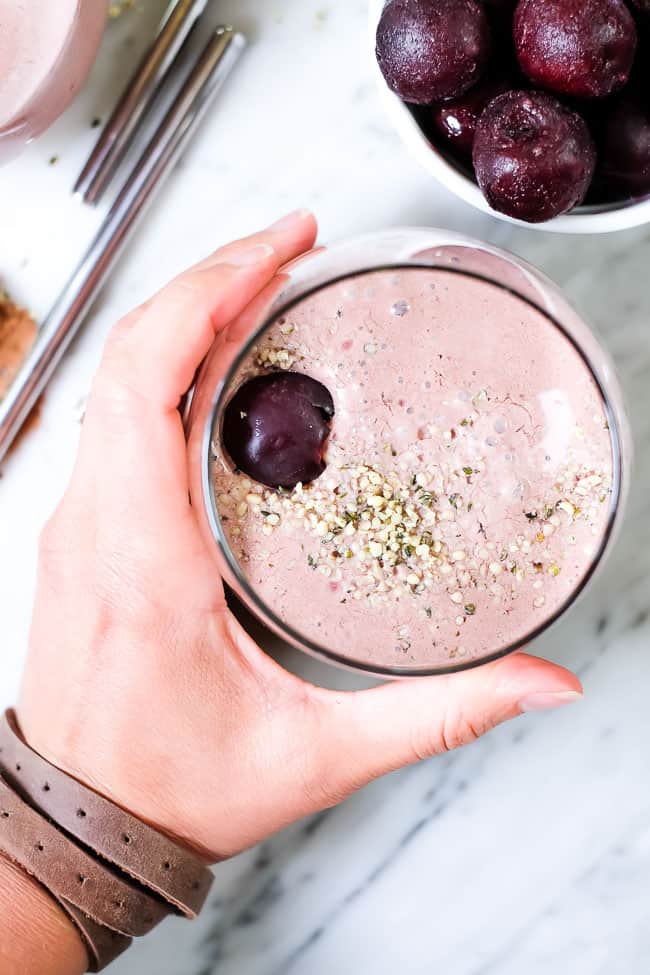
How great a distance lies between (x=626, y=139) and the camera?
22.5 inches

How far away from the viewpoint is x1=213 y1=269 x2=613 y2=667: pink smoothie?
526 mm

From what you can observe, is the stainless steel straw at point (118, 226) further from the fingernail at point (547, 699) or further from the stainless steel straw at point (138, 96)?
the fingernail at point (547, 699)

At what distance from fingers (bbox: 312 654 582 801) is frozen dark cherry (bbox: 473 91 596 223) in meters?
0.27

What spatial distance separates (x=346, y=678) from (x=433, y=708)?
0.47 feet

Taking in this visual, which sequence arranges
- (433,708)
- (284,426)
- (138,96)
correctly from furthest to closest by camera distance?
(138,96), (433,708), (284,426)

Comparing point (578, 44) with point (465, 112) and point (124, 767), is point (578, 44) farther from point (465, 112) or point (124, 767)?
point (124, 767)

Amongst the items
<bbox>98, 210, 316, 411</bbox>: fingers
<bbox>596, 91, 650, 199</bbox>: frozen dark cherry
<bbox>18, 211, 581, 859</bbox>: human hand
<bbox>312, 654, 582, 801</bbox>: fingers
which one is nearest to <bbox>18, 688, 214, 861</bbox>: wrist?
<bbox>18, 211, 581, 859</bbox>: human hand

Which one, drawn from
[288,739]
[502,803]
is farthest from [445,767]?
[288,739]

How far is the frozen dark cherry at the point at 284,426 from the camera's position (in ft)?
1.70

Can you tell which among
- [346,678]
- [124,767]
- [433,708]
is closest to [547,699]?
[433,708]

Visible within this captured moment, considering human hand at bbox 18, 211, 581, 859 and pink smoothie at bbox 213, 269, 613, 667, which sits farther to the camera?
human hand at bbox 18, 211, 581, 859

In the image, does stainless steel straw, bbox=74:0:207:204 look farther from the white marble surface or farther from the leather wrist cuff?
the leather wrist cuff

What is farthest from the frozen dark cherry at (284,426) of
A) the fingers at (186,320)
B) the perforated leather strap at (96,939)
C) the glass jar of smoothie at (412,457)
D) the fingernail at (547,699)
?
the perforated leather strap at (96,939)

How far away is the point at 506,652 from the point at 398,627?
65mm
